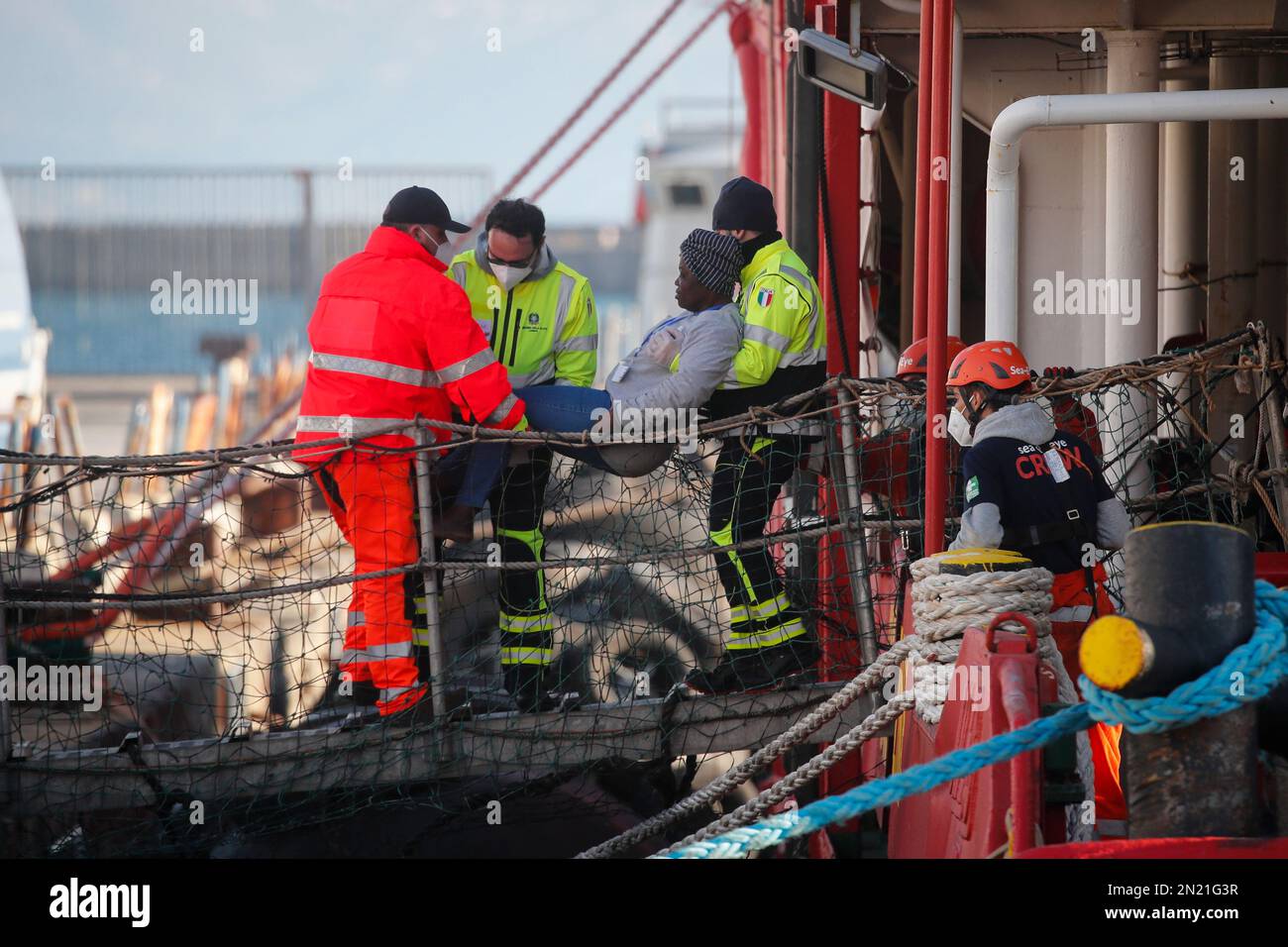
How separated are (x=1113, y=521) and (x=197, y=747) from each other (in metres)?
3.28

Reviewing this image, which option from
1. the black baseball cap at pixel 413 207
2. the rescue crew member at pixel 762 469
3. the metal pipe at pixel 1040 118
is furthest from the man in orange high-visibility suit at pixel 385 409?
the metal pipe at pixel 1040 118

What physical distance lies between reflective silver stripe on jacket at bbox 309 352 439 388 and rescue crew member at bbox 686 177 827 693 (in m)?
1.16

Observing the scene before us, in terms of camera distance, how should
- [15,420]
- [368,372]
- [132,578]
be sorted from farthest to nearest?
[15,420]
[132,578]
[368,372]

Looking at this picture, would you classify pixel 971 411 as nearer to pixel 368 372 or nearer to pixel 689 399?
pixel 689 399

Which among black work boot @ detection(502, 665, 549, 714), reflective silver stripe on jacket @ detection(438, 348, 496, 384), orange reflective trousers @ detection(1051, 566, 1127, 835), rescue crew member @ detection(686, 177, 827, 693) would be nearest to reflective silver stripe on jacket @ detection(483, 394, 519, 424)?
reflective silver stripe on jacket @ detection(438, 348, 496, 384)

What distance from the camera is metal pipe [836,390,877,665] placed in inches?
198

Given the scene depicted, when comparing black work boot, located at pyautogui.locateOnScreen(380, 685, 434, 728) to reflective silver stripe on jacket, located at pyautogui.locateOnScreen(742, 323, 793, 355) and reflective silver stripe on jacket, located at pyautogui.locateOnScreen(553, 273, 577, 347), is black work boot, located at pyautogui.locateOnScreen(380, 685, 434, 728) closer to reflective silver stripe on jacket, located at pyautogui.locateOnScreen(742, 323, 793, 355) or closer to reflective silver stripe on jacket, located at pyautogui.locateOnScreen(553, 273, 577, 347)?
reflective silver stripe on jacket, located at pyautogui.locateOnScreen(553, 273, 577, 347)

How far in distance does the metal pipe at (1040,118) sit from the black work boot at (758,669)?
137cm

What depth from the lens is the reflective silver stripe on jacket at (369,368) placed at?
5012 millimetres

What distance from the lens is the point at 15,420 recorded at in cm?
1188
